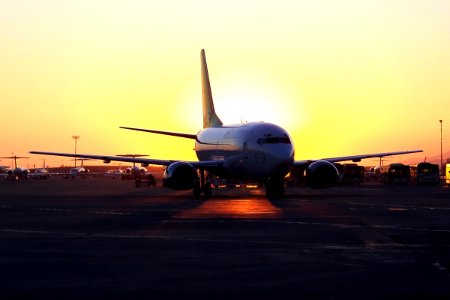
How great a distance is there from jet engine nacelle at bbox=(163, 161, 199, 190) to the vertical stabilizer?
19112 millimetres

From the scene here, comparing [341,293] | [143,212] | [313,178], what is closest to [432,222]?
[143,212]

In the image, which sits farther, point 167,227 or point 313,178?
point 313,178

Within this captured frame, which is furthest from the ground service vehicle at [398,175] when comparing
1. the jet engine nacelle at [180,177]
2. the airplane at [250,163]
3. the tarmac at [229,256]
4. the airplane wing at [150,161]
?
the tarmac at [229,256]

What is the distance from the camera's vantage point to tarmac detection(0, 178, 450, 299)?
1359cm

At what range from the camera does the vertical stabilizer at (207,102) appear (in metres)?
73.9

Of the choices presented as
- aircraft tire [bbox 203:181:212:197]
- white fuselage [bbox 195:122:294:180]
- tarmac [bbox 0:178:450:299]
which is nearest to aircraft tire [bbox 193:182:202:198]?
aircraft tire [bbox 203:181:212:197]

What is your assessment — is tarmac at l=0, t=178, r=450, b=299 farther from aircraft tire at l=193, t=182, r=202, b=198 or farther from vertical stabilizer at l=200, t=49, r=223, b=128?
vertical stabilizer at l=200, t=49, r=223, b=128

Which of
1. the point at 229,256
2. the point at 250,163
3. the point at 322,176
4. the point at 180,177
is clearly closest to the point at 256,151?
the point at 250,163

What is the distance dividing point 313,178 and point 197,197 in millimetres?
7091

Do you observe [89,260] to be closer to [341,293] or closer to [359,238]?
[341,293]

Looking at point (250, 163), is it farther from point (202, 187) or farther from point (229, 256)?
point (229, 256)

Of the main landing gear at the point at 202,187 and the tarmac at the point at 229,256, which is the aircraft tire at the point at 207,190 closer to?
the main landing gear at the point at 202,187

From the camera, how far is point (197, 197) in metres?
54.5

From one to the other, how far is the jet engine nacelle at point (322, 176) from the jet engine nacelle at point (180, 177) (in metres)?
7.00
